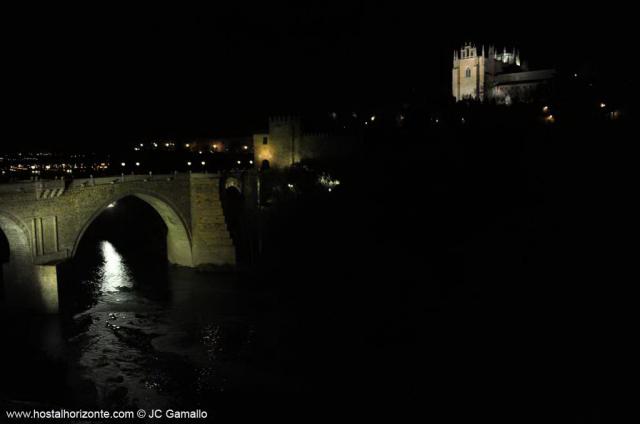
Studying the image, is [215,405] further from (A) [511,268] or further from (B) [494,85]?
(B) [494,85]

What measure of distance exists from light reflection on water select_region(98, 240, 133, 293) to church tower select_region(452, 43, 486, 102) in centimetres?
3658

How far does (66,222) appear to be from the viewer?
23.6 metres

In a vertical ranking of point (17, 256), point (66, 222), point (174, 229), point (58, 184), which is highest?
point (58, 184)

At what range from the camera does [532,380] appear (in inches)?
620

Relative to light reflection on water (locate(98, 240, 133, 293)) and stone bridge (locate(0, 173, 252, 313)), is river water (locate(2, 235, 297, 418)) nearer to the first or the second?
light reflection on water (locate(98, 240, 133, 293))

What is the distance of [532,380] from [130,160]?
155ft

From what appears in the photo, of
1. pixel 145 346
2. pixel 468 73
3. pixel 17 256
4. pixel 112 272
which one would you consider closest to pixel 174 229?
pixel 112 272

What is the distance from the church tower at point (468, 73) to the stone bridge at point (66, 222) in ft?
108

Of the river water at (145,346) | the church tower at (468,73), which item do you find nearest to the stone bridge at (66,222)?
the river water at (145,346)

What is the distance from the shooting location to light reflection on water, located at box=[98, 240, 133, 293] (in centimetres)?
2824

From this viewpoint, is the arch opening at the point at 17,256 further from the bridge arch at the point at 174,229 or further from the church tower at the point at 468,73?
the church tower at the point at 468,73

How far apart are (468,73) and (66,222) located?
43505mm

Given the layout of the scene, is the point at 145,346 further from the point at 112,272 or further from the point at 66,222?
the point at 112,272

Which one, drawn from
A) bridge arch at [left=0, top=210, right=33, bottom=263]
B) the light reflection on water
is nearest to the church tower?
the light reflection on water
